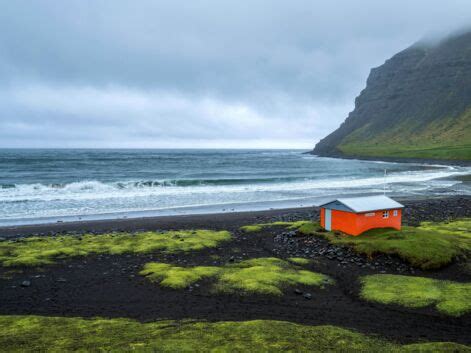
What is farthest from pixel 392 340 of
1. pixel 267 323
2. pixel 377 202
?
pixel 377 202

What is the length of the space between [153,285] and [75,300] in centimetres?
386

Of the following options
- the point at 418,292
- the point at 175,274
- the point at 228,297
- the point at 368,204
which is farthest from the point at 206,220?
the point at 418,292

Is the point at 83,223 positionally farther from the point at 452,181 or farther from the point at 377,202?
the point at 452,181

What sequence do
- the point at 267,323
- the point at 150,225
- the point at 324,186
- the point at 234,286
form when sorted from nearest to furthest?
the point at 267,323 → the point at 234,286 → the point at 150,225 → the point at 324,186

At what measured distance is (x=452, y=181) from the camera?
8006cm

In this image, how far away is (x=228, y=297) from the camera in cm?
1798

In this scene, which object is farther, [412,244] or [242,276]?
[412,244]

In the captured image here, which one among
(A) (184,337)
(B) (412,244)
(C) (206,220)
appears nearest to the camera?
(A) (184,337)

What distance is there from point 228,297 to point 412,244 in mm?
14085

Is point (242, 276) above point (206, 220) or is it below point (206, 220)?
above

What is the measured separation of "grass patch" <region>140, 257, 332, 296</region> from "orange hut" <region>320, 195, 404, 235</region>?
8.44 metres

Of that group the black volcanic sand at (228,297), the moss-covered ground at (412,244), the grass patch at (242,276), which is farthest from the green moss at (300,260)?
the moss-covered ground at (412,244)

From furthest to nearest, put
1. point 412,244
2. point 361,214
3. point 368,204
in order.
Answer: point 368,204
point 361,214
point 412,244

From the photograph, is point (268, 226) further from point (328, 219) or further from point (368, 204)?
point (368, 204)
